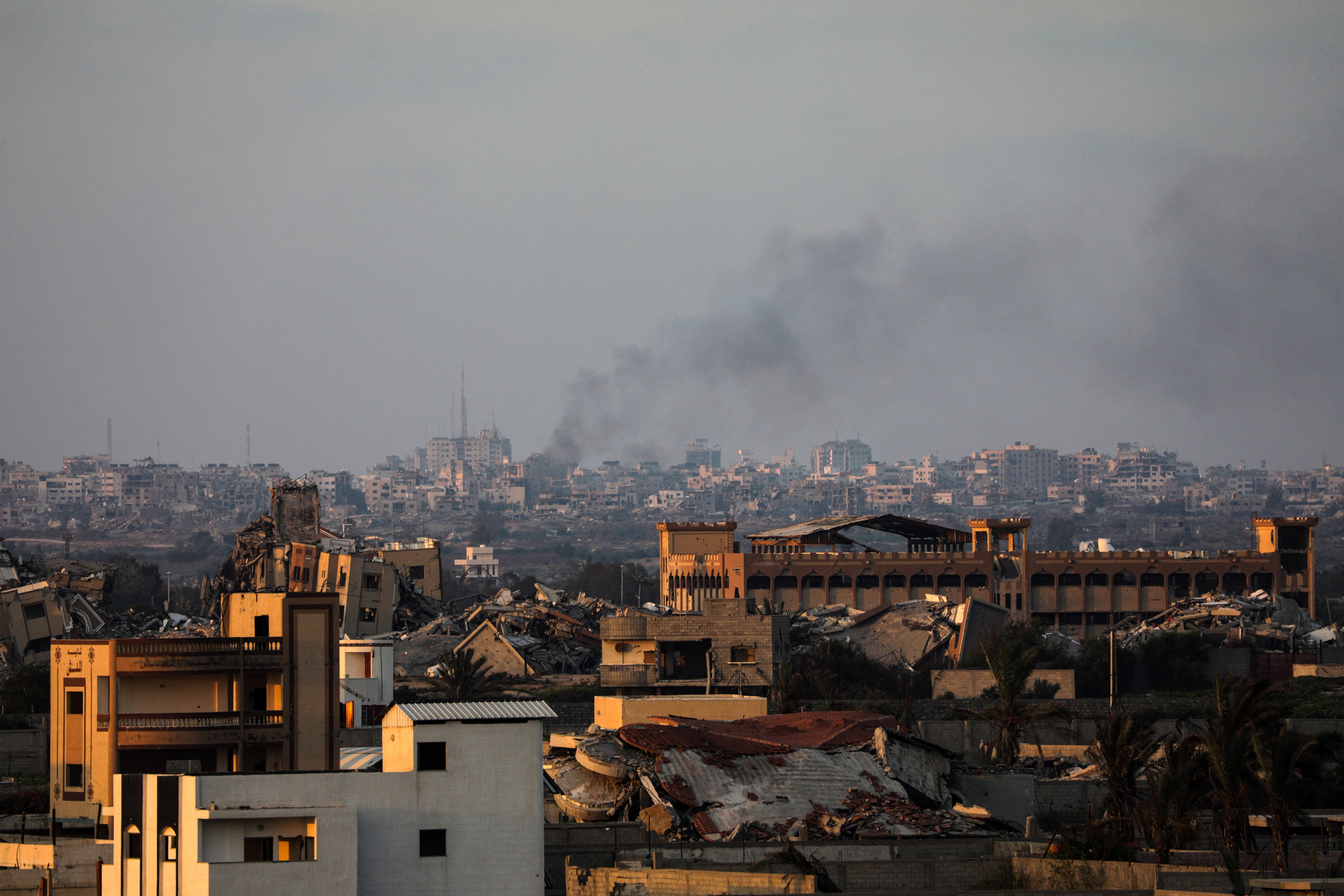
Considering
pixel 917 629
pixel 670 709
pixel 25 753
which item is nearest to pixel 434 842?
pixel 670 709

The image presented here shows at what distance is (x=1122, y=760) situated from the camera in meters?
37.1

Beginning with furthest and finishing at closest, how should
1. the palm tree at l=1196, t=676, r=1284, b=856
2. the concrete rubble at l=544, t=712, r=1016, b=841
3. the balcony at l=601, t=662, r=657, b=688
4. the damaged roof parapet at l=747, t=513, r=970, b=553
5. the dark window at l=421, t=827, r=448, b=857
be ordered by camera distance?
the damaged roof parapet at l=747, t=513, r=970, b=553
the balcony at l=601, t=662, r=657, b=688
the concrete rubble at l=544, t=712, r=1016, b=841
the palm tree at l=1196, t=676, r=1284, b=856
the dark window at l=421, t=827, r=448, b=857

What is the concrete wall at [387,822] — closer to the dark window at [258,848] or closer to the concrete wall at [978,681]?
the dark window at [258,848]

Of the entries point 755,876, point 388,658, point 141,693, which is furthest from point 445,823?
point 388,658

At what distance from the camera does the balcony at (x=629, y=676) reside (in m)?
59.9

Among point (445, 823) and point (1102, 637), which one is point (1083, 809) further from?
point (1102, 637)

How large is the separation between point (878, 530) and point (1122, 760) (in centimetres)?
6173

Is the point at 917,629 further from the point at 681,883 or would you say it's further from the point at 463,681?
the point at 681,883

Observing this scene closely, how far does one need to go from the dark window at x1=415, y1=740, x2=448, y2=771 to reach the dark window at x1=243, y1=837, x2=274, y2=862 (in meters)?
2.00

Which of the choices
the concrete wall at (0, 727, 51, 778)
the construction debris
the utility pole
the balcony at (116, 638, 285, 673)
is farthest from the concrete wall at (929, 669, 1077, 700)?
the balcony at (116, 638, 285, 673)

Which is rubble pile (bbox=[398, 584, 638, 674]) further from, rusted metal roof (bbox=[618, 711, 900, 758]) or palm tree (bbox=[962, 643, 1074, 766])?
rusted metal roof (bbox=[618, 711, 900, 758])

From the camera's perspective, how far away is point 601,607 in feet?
273

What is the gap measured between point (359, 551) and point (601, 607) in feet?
34.2

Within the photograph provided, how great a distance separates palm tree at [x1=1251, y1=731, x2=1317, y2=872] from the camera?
3189 cm
